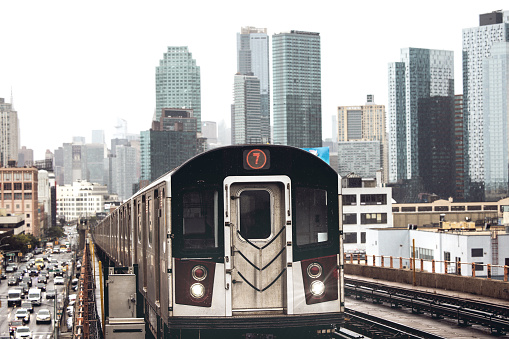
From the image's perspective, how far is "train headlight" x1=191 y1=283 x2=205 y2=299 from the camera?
11922 mm

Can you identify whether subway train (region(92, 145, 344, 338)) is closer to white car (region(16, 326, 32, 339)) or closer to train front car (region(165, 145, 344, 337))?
train front car (region(165, 145, 344, 337))

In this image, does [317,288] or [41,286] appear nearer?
[317,288]

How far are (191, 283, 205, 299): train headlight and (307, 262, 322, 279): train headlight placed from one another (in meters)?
1.82

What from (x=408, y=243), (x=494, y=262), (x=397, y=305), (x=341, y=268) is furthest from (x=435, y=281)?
(x=408, y=243)

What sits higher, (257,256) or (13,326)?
(257,256)

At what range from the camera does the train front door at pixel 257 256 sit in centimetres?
1205

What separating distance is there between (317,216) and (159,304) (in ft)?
11.1

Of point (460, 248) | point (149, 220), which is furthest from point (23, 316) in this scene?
point (149, 220)

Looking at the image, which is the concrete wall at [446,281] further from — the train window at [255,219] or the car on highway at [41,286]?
the car on highway at [41,286]

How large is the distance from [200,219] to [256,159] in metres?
1.43

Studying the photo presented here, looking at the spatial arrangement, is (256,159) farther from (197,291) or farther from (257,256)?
(197,291)

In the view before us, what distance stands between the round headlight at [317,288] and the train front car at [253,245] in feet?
0.06

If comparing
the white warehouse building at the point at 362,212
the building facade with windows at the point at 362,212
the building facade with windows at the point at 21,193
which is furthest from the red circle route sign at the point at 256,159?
the building facade with windows at the point at 21,193

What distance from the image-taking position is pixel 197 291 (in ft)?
39.1
